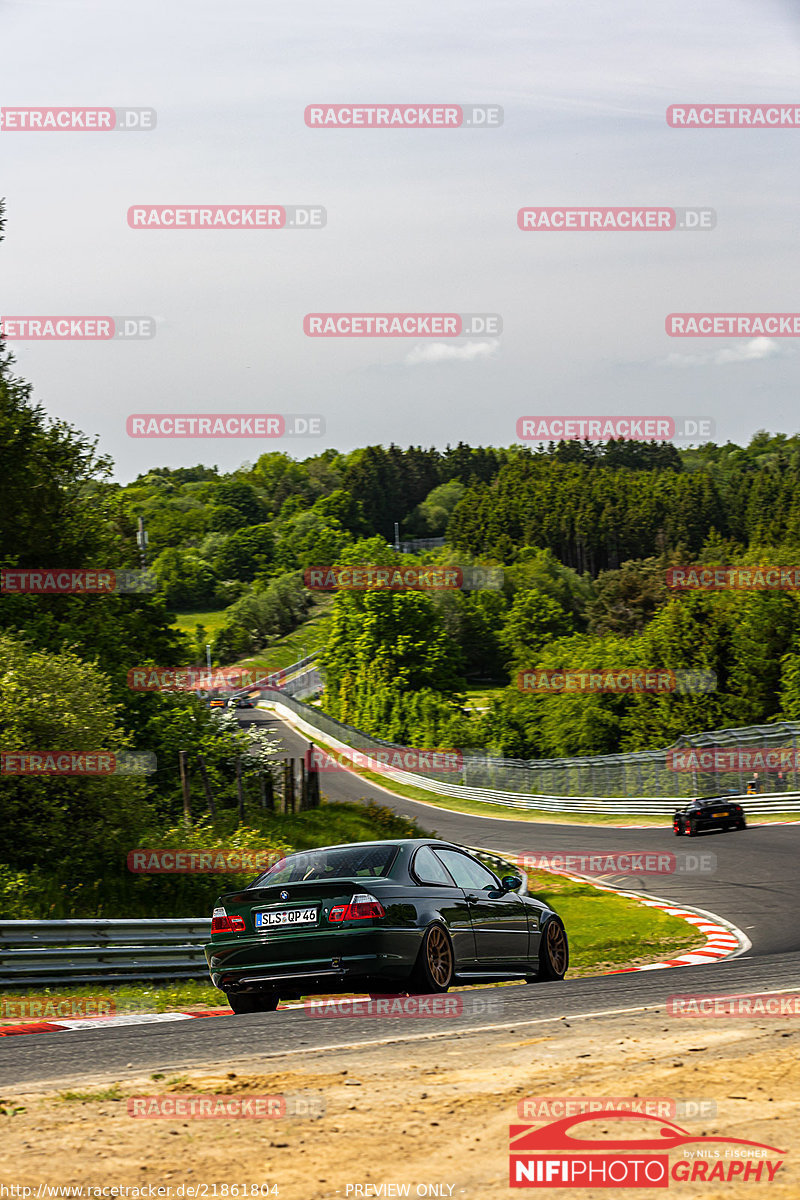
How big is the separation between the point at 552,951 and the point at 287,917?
3.57 meters

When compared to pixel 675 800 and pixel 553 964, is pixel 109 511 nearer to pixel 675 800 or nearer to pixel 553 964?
pixel 675 800

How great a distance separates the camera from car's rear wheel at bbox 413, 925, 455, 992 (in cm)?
952

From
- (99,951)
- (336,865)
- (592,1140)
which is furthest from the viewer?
(99,951)

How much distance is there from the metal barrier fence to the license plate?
104ft

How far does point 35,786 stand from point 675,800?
29808 mm

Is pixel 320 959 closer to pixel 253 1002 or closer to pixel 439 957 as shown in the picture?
pixel 439 957

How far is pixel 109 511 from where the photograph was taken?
121 ft

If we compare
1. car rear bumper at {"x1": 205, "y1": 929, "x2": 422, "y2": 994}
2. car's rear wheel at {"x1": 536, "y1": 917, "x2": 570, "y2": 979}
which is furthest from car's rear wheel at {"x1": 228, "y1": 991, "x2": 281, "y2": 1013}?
car's rear wheel at {"x1": 536, "y1": 917, "x2": 570, "y2": 979}

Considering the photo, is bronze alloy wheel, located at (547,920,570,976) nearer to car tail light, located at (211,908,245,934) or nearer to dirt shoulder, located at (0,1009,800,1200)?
car tail light, located at (211,908,245,934)

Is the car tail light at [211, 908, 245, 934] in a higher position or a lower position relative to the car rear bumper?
higher

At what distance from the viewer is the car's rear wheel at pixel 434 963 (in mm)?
9516

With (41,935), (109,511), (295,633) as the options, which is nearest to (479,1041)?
(41,935)

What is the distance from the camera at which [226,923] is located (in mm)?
9852

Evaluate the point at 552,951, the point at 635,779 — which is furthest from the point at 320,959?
the point at 635,779
